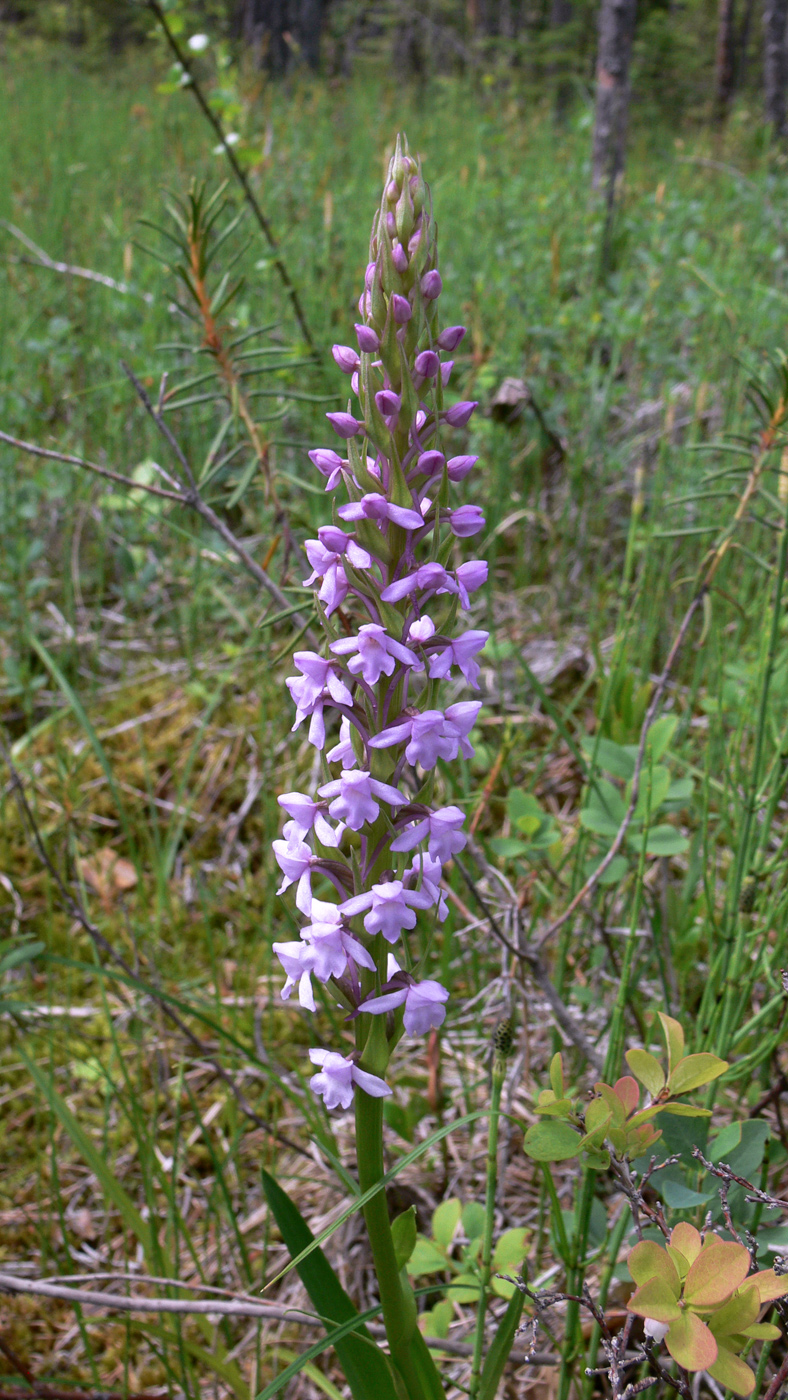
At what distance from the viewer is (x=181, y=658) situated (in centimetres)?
280

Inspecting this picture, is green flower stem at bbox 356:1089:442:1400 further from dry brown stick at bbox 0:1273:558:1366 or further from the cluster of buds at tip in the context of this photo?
dry brown stick at bbox 0:1273:558:1366

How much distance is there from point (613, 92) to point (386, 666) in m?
5.24

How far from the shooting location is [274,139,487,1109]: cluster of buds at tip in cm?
69

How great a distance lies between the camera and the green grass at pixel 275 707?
1418 millimetres

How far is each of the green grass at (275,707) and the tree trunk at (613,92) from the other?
33 centimetres

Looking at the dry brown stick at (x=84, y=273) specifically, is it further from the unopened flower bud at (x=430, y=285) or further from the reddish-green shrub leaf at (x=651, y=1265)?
the reddish-green shrub leaf at (x=651, y=1265)

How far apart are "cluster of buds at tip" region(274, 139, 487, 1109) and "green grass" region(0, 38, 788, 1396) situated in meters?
0.45

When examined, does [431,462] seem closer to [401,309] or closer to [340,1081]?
[401,309]

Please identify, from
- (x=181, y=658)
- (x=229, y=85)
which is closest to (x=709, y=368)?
(x=229, y=85)

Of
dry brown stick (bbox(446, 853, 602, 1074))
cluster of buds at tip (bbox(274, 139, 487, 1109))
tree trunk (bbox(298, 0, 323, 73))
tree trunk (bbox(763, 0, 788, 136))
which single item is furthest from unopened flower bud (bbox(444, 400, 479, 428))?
tree trunk (bbox(298, 0, 323, 73))

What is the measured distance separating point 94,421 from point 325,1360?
277 cm

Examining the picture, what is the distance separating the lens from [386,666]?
27.2 inches

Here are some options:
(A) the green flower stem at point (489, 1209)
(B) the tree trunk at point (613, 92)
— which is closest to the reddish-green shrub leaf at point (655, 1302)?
(A) the green flower stem at point (489, 1209)

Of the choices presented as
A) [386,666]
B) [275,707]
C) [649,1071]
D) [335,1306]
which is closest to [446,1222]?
[335,1306]
